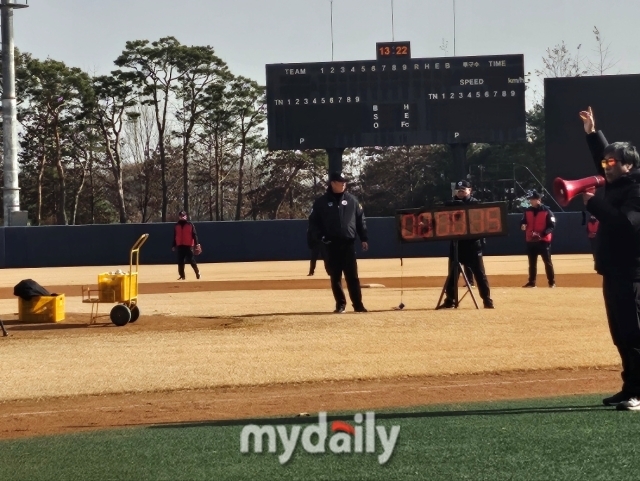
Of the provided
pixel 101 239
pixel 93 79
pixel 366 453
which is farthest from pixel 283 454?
pixel 93 79

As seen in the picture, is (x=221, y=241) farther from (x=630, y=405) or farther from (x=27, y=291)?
(x=630, y=405)

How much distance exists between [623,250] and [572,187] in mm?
569

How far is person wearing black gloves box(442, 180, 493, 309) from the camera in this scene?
17109 millimetres

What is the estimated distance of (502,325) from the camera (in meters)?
15.1

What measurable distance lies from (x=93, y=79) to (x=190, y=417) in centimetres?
5774

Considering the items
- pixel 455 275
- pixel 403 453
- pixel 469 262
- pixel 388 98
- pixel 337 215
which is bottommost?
pixel 403 453

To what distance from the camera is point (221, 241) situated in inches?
1658

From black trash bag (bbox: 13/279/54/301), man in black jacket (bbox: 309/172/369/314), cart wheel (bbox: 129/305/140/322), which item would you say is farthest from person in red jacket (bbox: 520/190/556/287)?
black trash bag (bbox: 13/279/54/301)

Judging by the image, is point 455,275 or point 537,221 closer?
point 455,275

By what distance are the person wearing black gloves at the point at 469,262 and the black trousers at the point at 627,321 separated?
8.76 m

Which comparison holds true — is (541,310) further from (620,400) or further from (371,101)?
(371,101)

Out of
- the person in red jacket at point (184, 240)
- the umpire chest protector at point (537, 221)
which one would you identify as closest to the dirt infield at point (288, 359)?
the umpire chest protector at point (537, 221)

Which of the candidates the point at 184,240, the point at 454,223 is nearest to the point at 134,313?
the point at 454,223

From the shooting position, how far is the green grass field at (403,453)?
630 cm
